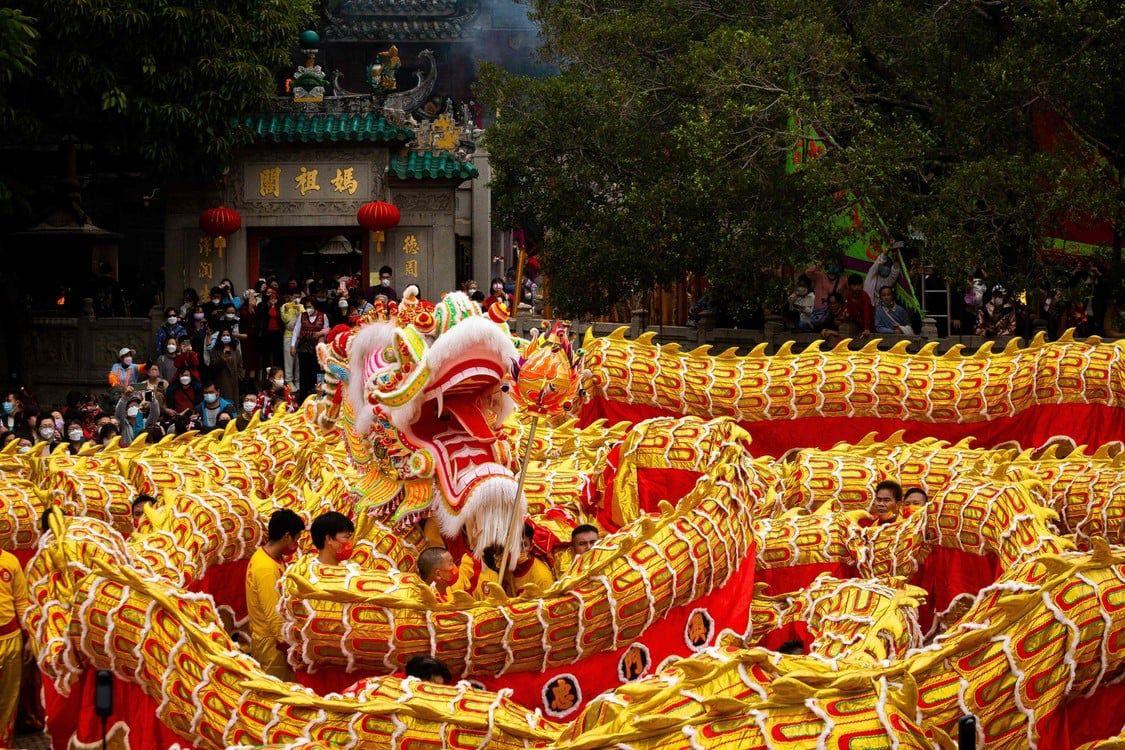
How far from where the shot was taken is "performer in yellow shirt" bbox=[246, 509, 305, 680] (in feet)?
23.8

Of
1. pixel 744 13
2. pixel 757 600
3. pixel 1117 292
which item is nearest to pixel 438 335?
pixel 757 600

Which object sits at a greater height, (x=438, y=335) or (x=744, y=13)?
(x=744, y=13)

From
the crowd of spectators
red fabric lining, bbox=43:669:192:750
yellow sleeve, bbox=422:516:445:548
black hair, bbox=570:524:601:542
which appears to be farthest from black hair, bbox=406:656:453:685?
the crowd of spectators

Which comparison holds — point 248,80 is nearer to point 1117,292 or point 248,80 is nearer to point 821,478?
point 1117,292

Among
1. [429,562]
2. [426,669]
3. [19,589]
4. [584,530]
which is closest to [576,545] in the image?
[584,530]

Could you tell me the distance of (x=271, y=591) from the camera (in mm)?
7438

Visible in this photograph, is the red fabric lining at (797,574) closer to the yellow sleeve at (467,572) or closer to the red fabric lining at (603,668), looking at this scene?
the red fabric lining at (603,668)

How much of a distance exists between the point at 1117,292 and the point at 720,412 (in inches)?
194

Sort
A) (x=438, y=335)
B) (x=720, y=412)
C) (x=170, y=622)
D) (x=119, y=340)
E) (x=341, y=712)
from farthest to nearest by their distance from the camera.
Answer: (x=119, y=340) → (x=720, y=412) → (x=438, y=335) → (x=170, y=622) → (x=341, y=712)

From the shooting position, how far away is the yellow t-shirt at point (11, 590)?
886 cm

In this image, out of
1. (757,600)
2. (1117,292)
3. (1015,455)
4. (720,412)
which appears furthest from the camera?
(1117,292)

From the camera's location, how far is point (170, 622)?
6.18m

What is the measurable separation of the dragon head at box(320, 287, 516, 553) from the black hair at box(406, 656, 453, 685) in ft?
4.92

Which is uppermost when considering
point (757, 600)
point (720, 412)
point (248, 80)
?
point (248, 80)
